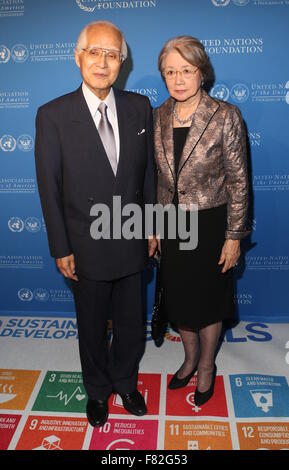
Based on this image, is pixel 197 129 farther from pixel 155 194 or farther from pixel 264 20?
pixel 264 20

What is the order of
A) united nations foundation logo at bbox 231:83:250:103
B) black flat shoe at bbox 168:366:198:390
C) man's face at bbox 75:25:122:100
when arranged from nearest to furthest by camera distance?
man's face at bbox 75:25:122:100 < black flat shoe at bbox 168:366:198:390 < united nations foundation logo at bbox 231:83:250:103

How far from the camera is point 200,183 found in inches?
89.9

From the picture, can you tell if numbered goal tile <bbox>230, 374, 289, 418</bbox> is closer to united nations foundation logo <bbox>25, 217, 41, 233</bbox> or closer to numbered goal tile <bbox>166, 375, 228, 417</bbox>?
numbered goal tile <bbox>166, 375, 228, 417</bbox>

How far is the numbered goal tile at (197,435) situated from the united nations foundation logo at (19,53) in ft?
7.54

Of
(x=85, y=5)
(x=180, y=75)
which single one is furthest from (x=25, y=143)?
(x=180, y=75)

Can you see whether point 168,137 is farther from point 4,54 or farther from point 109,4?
point 4,54

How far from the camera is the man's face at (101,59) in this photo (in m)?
2.08

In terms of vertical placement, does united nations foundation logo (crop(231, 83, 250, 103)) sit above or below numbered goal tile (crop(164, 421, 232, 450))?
above

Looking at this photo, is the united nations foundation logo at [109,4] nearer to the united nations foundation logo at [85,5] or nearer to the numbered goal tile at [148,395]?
the united nations foundation logo at [85,5]

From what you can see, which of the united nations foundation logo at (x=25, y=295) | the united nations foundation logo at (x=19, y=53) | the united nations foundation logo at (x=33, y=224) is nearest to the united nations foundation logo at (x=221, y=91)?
the united nations foundation logo at (x=19, y=53)

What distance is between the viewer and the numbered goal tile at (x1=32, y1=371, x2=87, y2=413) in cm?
264

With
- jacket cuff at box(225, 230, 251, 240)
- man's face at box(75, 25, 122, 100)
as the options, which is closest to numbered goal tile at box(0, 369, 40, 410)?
jacket cuff at box(225, 230, 251, 240)

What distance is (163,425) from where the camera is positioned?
2.50 metres

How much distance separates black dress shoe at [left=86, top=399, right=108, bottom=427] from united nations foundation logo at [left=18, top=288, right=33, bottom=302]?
1173mm
